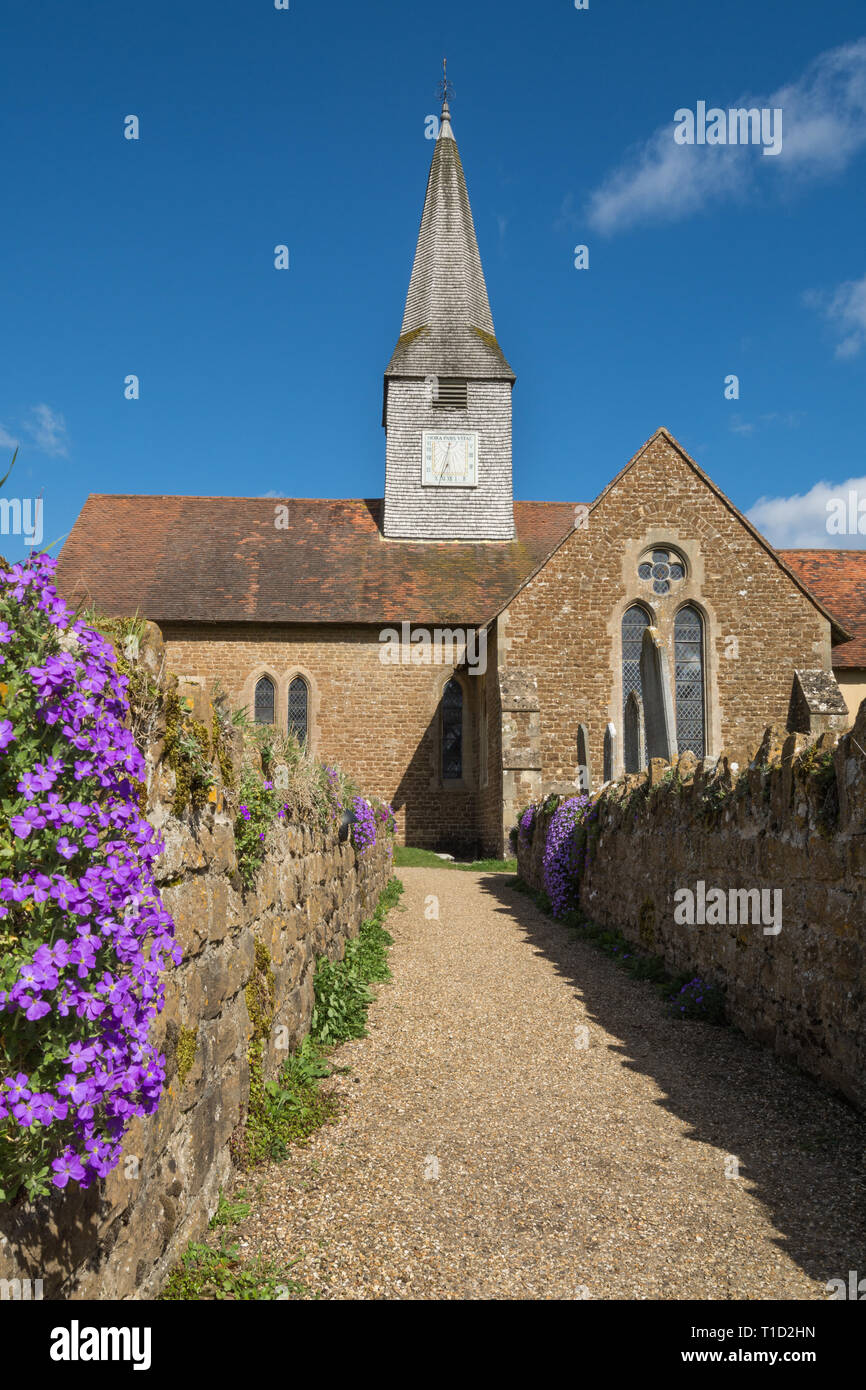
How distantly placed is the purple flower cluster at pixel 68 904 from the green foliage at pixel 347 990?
364 cm

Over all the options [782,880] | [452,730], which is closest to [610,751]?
[452,730]

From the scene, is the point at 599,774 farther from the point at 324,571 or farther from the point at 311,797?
the point at 311,797

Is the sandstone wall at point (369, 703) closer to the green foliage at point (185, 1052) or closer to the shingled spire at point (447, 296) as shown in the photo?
the shingled spire at point (447, 296)

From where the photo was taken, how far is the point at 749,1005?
5699mm

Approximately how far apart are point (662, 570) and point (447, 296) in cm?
1265

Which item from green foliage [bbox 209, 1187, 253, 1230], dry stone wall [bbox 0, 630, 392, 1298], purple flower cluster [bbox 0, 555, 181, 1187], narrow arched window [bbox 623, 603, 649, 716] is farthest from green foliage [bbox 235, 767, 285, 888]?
narrow arched window [bbox 623, 603, 649, 716]

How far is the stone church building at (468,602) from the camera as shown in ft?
61.7

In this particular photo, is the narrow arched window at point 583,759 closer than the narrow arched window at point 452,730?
Yes

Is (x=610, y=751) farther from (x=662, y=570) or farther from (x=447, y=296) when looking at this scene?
(x=447, y=296)

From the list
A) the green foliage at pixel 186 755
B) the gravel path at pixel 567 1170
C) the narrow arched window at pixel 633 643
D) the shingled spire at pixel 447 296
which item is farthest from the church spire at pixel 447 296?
the green foliage at pixel 186 755

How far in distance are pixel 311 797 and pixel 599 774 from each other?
1253 centimetres

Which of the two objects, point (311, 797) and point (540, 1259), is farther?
point (311, 797)

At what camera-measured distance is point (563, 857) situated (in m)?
11.5
